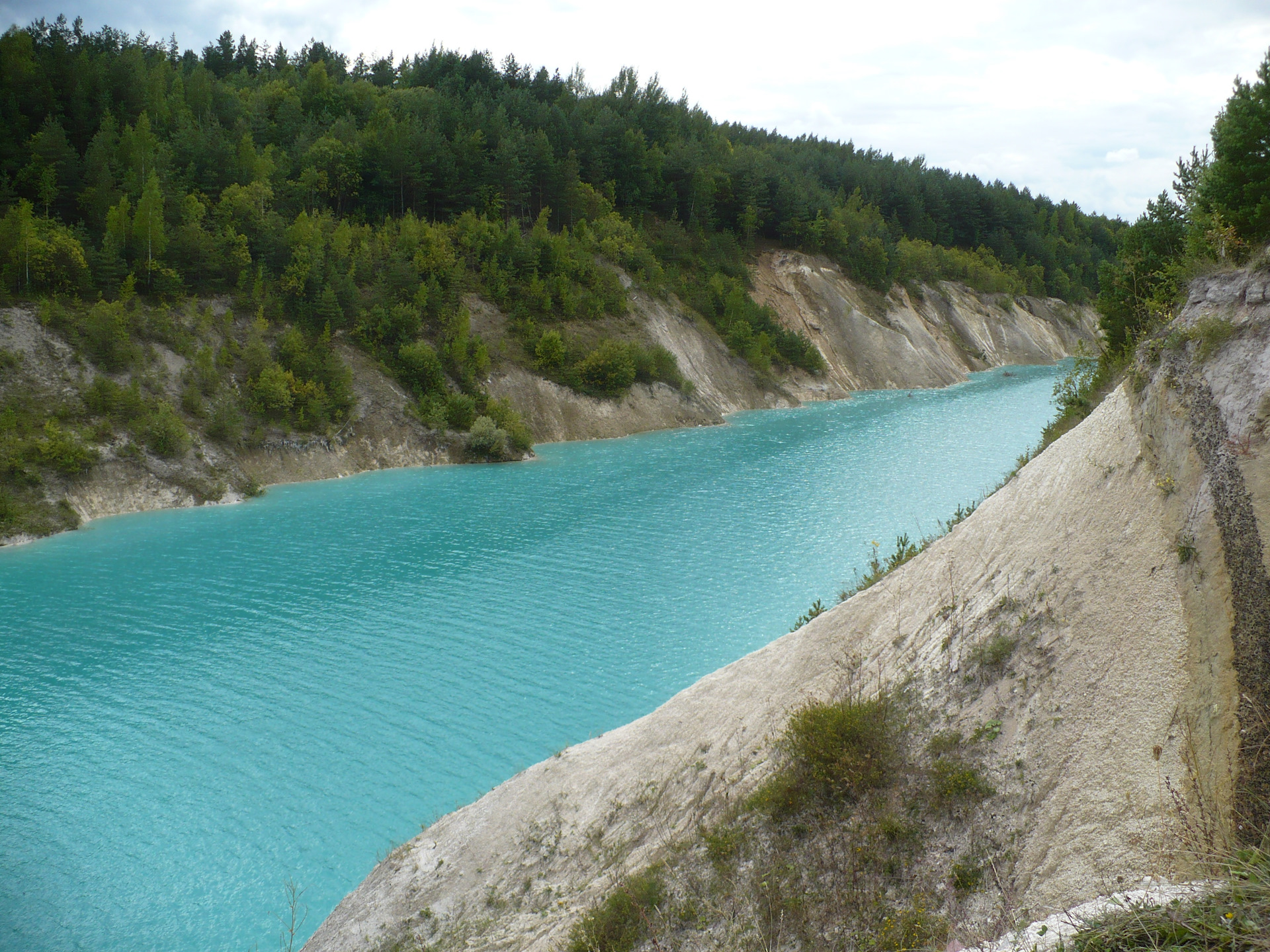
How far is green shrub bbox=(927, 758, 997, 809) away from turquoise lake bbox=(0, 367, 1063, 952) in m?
9.21

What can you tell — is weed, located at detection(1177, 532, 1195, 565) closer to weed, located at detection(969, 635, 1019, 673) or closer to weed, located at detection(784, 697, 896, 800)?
weed, located at detection(969, 635, 1019, 673)

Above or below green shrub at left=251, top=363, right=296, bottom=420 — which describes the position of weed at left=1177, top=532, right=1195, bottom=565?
below

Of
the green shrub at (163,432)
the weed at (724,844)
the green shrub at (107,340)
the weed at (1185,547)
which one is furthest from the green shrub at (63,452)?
the weed at (1185,547)

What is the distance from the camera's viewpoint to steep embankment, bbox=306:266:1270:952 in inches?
308

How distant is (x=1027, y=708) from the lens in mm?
9359

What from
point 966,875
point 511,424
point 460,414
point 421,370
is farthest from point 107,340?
point 966,875

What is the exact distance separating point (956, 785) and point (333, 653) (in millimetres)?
17589

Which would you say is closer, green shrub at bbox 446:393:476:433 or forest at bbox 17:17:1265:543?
forest at bbox 17:17:1265:543

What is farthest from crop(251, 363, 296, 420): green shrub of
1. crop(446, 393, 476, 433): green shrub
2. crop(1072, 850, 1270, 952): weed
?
crop(1072, 850, 1270, 952): weed

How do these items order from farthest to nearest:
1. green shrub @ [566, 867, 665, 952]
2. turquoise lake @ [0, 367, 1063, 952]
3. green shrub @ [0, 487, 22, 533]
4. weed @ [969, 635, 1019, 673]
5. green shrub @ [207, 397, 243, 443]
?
green shrub @ [207, 397, 243, 443], green shrub @ [0, 487, 22, 533], turquoise lake @ [0, 367, 1063, 952], weed @ [969, 635, 1019, 673], green shrub @ [566, 867, 665, 952]

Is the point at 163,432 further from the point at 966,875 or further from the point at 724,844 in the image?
the point at 966,875

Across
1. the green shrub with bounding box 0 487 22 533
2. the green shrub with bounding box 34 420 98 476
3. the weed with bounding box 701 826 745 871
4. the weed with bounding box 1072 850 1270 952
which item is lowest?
the weed with bounding box 701 826 745 871

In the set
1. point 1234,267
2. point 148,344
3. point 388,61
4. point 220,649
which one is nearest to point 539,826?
point 1234,267

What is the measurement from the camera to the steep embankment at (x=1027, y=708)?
25.6 feet
